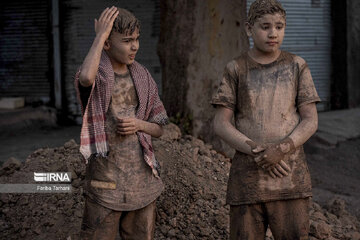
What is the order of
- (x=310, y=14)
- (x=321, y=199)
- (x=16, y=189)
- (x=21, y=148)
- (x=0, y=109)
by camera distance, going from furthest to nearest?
(x=310, y=14) → (x=0, y=109) → (x=21, y=148) → (x=321, y=199) → (x=16, y=189)

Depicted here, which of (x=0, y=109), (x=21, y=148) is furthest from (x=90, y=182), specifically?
(x=0, y=109)

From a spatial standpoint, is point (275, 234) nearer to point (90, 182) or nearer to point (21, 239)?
point (90, 182)

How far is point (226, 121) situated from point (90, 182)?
0.83 meters

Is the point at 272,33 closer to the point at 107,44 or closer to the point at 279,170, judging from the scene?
the point at 279,170

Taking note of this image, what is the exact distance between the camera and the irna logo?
16.3 feet

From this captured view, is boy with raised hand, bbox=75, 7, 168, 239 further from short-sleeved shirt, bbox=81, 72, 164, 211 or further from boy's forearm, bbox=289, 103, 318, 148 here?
boy's forearm, bbox=289, 103, 318, 148

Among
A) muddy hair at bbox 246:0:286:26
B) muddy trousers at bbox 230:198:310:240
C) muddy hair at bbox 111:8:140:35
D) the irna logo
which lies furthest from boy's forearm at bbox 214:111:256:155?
the irna logo

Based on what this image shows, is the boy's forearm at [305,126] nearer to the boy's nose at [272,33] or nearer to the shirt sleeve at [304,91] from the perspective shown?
the shirt sleeve at [304,91]

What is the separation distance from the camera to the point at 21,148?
7457 mm

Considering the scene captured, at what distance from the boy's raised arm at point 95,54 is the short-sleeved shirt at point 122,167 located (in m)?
0.22

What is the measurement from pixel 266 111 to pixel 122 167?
2.79ft

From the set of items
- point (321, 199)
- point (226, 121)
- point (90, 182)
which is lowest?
point (321, 199)

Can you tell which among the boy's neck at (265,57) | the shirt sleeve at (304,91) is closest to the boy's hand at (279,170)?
the shirt sleeve at (304,91)

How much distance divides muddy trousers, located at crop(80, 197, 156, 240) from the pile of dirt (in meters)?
1.11
